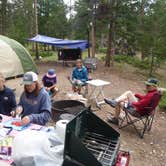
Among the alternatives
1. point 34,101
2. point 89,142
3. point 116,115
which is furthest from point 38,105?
point 116,115

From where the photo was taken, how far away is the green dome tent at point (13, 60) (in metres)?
6.27

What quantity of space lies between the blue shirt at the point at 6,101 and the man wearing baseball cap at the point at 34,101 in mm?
379

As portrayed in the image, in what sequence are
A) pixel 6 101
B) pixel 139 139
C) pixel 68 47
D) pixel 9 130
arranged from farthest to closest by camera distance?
pixel 68 47
pixel 139 139
pixel 6 101
pixel 9 130

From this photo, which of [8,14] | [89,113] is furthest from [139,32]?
[8,14]

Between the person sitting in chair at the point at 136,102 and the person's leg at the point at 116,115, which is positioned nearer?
the person sitting in chair at the point at 136,102

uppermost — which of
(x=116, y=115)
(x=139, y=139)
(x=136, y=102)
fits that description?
(x=136, y=102)

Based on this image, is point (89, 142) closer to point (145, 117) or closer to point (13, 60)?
point (145, 117)

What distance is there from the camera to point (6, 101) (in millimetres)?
3412

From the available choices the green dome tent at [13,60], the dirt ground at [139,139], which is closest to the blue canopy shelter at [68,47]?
the dirt ground at [139,139]

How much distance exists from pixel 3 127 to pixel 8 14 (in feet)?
68.2

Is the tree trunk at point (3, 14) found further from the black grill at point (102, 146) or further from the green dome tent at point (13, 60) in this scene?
the black grill at point (102, 146)

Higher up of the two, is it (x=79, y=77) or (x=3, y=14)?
(x=3, y=14)

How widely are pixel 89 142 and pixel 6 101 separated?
164cm

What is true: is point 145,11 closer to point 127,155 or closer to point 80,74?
point 80,74
